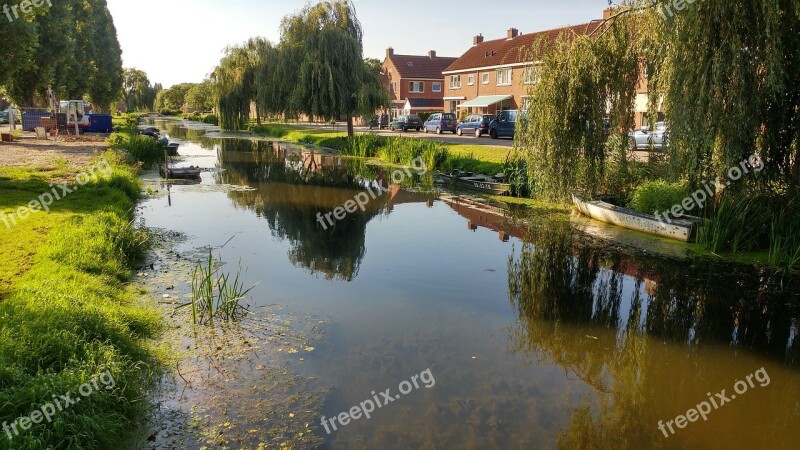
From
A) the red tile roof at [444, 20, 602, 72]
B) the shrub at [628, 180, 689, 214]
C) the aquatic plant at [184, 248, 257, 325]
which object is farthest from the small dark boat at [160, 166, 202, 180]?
the red tile roof at [444, 20, 602, 72]

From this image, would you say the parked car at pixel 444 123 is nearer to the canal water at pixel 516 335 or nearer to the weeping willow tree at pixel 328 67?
the weeping willow tree at pixel 328 67

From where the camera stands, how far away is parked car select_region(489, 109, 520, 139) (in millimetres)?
34756

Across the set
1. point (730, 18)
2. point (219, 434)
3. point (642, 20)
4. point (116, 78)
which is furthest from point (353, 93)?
point (116, 78)

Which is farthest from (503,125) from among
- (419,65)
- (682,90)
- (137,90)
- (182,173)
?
(137,90)

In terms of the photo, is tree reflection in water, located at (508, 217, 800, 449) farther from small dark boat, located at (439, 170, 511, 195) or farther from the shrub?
small dark boat, located at (439, 170, 511, 195)

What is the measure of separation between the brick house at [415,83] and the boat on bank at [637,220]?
160 feet

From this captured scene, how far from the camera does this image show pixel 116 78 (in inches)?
1964

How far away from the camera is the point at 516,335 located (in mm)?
7586

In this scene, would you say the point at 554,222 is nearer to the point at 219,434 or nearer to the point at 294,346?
the point at 294,346

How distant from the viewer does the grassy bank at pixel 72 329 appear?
172 inches

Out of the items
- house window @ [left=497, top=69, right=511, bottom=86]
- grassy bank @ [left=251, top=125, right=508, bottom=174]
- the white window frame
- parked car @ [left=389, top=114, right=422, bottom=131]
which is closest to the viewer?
grassy bank @ [left=251, top=125, right=508, bottom=174]

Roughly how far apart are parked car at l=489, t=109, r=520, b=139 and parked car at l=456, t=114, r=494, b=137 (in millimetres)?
605

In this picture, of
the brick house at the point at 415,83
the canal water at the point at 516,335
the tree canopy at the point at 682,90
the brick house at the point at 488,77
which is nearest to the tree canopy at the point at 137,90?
the brick house at the point at 415,83

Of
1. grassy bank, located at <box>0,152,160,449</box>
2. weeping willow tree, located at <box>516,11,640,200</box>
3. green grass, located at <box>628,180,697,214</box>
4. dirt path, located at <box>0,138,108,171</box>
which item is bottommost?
grassy bank, located at <box>0,152,160,449</box>
